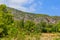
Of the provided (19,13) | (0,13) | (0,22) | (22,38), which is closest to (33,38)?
(22,38)

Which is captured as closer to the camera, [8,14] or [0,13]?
[0,13]

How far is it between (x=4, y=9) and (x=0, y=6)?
53.8 inches

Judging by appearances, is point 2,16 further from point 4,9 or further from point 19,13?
point 19,13

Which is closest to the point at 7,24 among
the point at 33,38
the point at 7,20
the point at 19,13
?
the point at 7,20

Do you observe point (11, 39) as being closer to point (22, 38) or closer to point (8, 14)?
point (22, 38)

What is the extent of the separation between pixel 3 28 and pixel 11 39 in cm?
4242

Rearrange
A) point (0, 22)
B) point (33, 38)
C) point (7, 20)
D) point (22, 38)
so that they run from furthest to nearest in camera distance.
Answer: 1. point (7, 20)
2. point (0, 22)
3. point (33, 38)
4. point (22, 38)

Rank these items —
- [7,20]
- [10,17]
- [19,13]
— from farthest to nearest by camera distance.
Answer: [19,13] → [10,17] → [7,20]

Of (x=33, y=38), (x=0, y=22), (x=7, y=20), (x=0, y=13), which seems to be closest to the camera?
(x=33, y=38)

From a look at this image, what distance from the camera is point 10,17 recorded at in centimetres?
6284

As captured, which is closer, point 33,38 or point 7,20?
point 33,38

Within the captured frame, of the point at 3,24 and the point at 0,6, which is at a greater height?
the point at 0,6

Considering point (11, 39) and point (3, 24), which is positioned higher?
point (11, 39)

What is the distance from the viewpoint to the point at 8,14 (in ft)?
198
